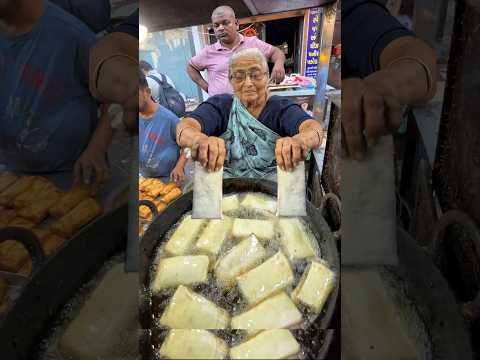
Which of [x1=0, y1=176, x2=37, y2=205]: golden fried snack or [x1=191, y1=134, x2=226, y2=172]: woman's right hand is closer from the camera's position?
[x1=191, y1=134, x2=226, y2=172]: woman's right hand

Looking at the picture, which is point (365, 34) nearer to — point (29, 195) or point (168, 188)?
point (168, 188)

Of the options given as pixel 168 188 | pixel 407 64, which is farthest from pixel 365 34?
pixel 168 188

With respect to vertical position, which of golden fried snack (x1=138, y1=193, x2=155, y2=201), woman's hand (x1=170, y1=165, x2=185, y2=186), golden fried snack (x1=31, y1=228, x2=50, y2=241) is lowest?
golden fried snack (x1=31, y1=228, x2=50, y2=241)

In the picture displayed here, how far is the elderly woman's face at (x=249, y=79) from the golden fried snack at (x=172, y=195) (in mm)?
201

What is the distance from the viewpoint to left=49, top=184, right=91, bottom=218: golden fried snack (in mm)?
722

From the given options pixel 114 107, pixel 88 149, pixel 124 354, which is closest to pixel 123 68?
pixel 114 107

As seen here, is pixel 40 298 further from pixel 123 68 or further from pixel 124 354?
pixel 123 68

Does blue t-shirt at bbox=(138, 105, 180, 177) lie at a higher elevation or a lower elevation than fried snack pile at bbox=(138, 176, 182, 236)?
higher

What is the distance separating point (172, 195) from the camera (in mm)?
605

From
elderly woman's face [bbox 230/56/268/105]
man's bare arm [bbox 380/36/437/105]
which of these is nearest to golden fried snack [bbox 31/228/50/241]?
elderly woman's face [bbox 230/56/268/105]

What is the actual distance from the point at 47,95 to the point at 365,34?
0.61 meters

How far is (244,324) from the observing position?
58 centimetres

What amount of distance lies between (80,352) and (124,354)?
101 millimetres

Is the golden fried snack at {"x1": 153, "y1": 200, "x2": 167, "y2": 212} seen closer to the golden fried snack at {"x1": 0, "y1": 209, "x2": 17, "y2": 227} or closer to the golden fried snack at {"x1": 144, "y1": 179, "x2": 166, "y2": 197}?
the golden fried snack at {"x1": 144, "y1": 179, "x2": 166, "y2": 197}
